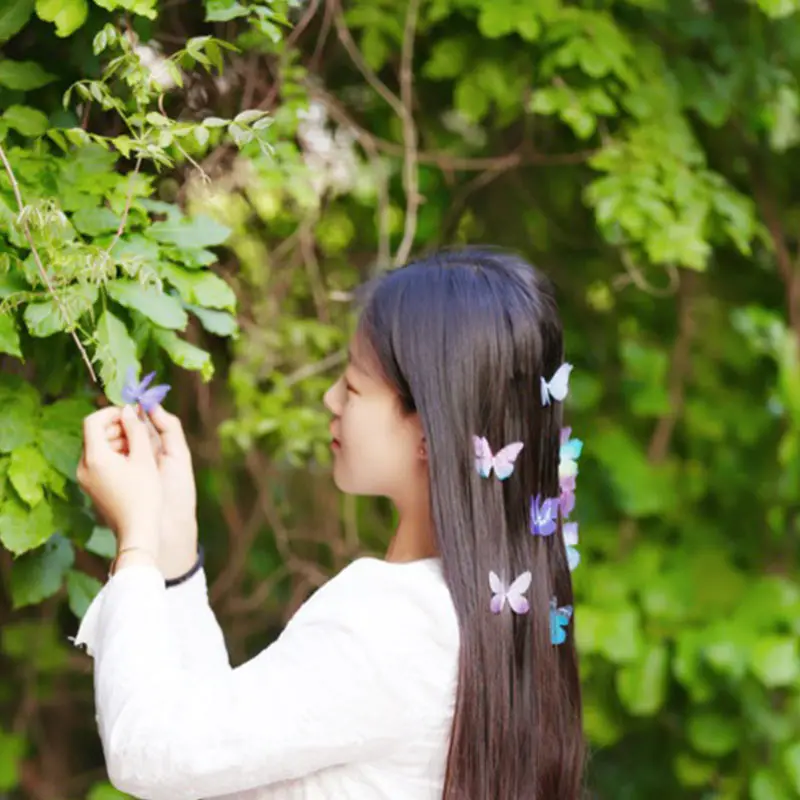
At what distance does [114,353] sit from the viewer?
61.3 inches

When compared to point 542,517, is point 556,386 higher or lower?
higher

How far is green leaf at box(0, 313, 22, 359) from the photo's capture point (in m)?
1.52

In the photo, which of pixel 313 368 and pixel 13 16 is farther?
pixel 313 368

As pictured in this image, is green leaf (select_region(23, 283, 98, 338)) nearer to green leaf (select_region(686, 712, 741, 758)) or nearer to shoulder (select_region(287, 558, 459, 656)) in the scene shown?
shoulder (select_region(287, 558, 459, 656))

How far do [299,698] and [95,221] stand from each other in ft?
2.05

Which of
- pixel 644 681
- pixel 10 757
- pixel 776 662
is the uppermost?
pixel 776 662

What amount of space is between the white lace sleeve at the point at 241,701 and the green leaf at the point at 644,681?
1.58 m

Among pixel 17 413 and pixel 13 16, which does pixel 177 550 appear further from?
pixel 13 16

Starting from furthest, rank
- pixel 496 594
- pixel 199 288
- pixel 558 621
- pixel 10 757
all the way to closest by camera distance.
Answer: pixel 10 757, pixel 199 288, pixel 558 621, pixel 496 594

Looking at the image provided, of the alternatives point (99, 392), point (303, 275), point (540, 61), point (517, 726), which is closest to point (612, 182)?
point (540, 61)

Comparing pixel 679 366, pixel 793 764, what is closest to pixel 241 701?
pixel 793 764

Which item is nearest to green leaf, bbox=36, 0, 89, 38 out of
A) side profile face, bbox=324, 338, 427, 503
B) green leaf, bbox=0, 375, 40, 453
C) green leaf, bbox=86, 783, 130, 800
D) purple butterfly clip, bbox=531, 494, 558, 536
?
green leaf, bbox=0, 375, 40, 453

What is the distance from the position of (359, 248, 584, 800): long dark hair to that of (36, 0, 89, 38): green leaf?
0.44 meters

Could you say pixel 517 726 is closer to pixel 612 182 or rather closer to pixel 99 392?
pixel 99 392
